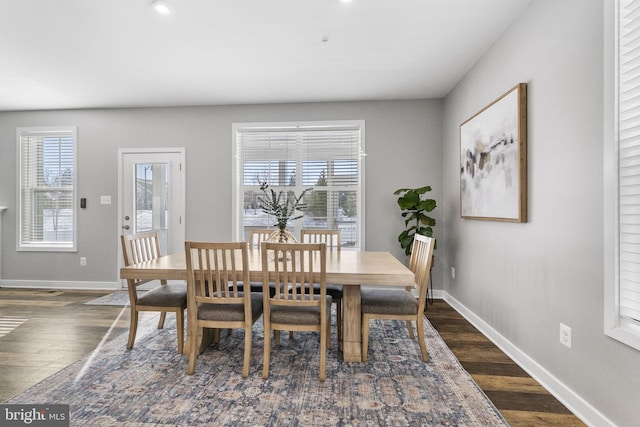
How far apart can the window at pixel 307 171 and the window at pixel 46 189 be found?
2.41m

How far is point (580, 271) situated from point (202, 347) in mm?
2507

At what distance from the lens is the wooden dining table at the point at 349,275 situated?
209 cm

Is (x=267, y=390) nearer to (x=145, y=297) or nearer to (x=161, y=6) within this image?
(x=145, y=297)

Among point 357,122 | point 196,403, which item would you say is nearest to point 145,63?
point 357,122

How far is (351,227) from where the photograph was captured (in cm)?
432

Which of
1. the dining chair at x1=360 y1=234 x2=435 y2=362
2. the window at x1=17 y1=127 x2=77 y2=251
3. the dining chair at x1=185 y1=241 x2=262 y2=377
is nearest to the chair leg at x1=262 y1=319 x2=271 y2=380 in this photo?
the dining chair at x1=185 y1=241 x2=262 y2=377

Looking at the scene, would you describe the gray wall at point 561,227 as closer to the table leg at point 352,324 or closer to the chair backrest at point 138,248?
the table leg at point 352,324

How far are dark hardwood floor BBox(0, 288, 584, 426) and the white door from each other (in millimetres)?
1087

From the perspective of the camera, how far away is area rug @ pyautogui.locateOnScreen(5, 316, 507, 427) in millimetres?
1741

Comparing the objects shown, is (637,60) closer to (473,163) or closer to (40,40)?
(473,163)

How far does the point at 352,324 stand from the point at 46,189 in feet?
15.9

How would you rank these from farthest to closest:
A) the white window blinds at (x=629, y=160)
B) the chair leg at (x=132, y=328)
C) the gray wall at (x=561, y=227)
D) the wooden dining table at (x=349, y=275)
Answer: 1. the chair leg at (x=132, y=328)
2. the wooden dining table at (x=349, y=275)
3. the gray wall at (x=561, y=227)
4. the white window blinds at (x=629, y=160)

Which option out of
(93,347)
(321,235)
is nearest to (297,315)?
(321,235)

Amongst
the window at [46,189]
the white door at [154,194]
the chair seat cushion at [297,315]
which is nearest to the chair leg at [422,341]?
the chair seat cushion at [297,315]
